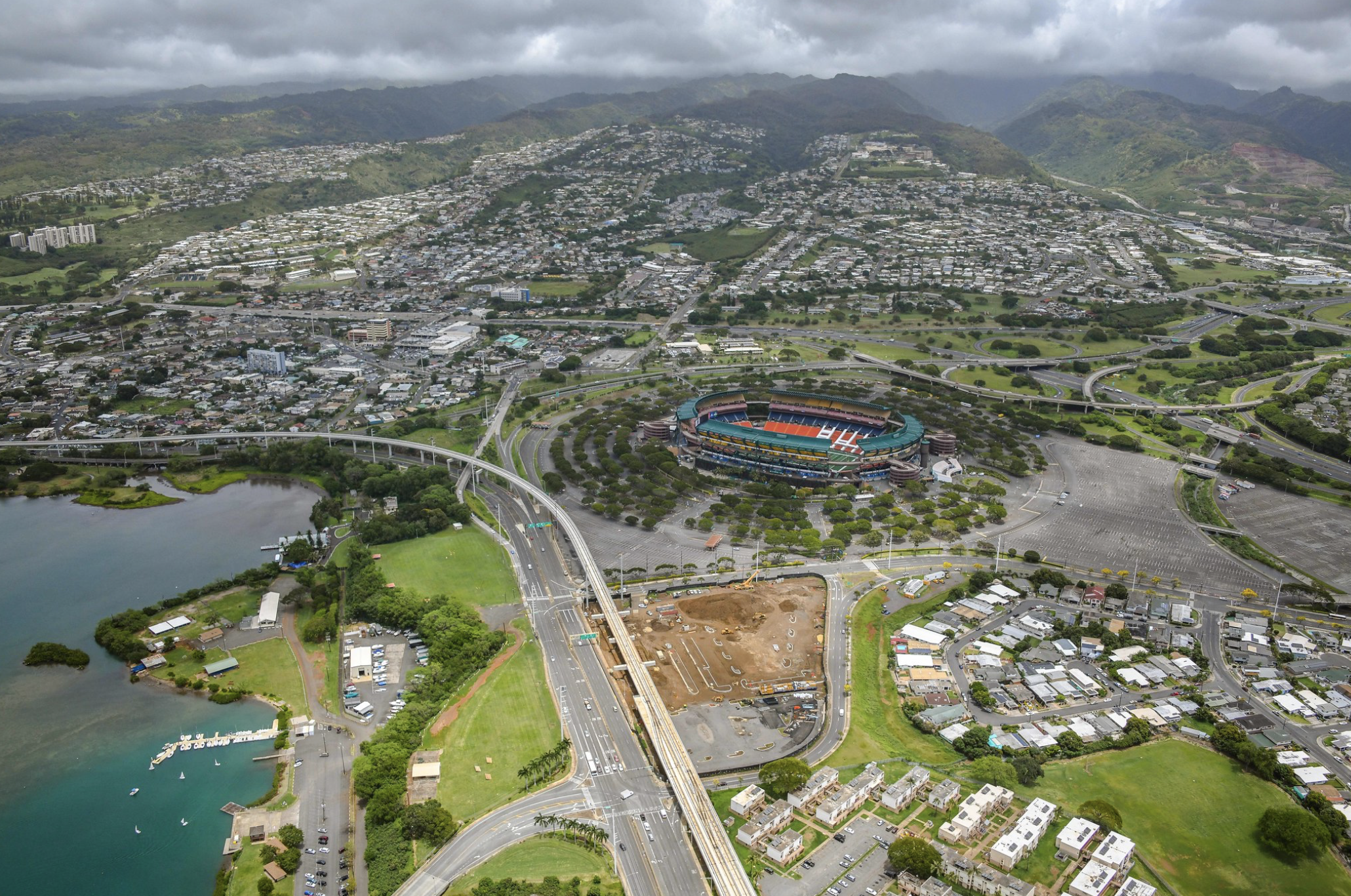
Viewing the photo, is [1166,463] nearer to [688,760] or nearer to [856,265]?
[688,760]

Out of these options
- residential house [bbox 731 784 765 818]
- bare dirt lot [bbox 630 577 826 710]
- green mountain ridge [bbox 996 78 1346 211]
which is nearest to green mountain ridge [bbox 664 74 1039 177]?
green mountain ridge [bbox 996 78 1346 211]

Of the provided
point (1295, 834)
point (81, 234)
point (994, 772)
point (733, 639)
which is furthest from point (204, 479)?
point (81, 234)

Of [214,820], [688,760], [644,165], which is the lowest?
[214,820]

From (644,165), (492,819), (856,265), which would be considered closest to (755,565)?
(492,819)

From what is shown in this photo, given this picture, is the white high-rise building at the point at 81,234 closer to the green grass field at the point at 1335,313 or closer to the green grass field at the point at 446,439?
the green grass field at the point at 446,439

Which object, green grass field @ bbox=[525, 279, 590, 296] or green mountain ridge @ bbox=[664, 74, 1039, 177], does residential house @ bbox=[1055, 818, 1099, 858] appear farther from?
green mountain ridge @ bbox=[664, 74, 1039, 177]

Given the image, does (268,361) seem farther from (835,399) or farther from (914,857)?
(914,857)

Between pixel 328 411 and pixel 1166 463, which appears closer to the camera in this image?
pixel 1166 463
